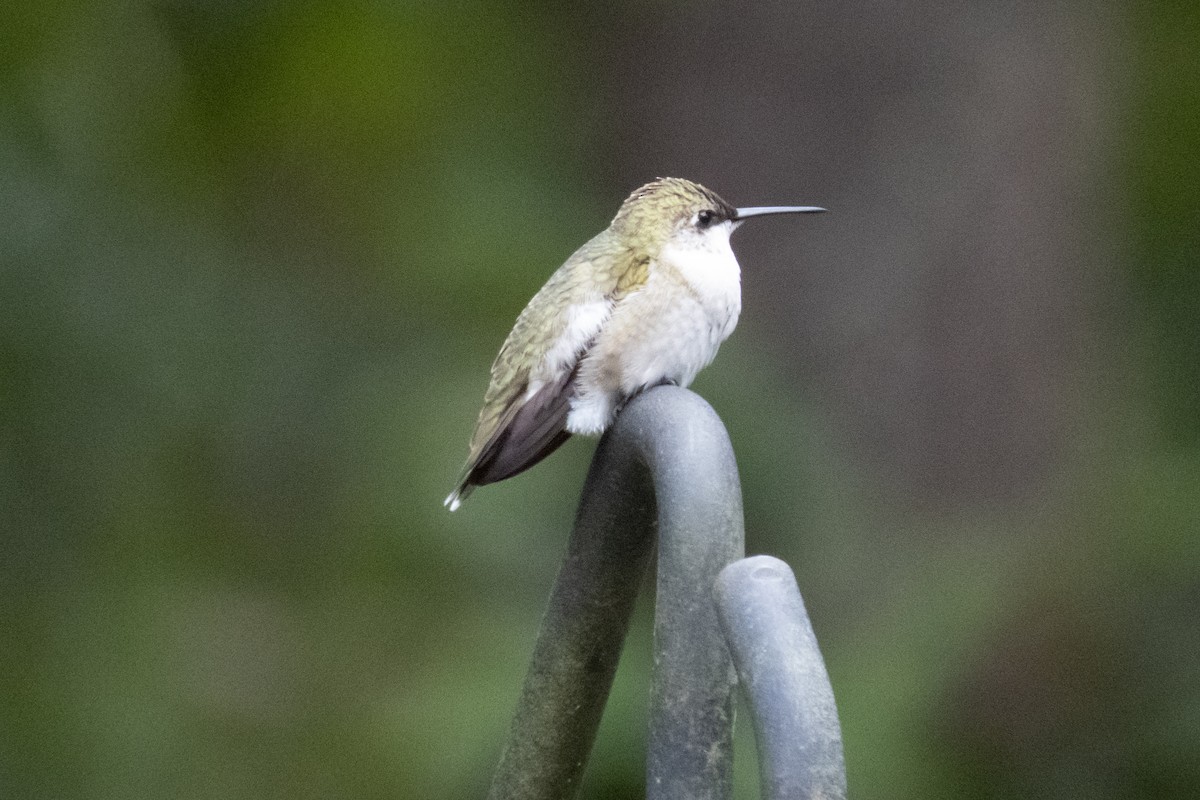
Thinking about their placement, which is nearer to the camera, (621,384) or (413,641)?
(621,384)

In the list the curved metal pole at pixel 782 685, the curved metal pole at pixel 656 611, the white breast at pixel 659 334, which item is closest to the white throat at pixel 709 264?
the white breast at pixel 659 334

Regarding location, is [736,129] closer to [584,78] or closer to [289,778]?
[584,78]

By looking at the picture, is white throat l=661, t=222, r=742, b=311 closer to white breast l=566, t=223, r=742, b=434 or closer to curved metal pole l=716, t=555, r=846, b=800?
white breast l=566, t=223, r=742, b=434

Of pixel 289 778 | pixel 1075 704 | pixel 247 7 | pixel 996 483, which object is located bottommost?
pixel 289 778

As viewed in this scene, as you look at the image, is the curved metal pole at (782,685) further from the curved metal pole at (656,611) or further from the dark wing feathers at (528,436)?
the dark wing feathers at (528,436)

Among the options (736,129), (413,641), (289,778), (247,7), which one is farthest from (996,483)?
(247,7)

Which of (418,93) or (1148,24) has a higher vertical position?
(1148,24)

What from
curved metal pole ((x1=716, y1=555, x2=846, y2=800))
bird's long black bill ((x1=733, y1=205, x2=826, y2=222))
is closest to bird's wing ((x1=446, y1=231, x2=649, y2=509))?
bird's long black bill ((x1=733, y1=205, x2=826, y2=222))
